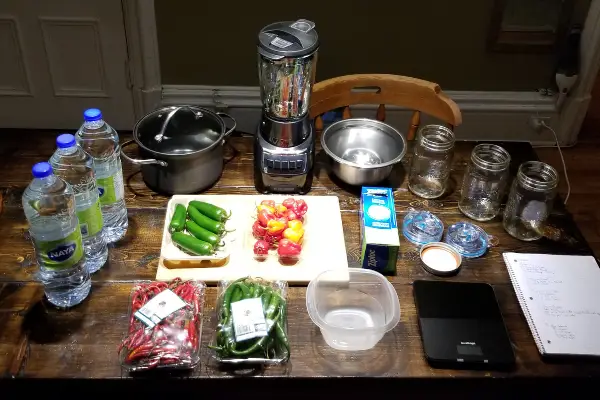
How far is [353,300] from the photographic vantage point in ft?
4.27

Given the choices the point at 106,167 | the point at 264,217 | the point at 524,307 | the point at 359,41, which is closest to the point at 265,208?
the point at 264,217

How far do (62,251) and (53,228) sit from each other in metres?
0.05

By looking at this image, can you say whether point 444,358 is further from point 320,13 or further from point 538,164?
point 320,13

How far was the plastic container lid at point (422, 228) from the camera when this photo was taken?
4.72 ft

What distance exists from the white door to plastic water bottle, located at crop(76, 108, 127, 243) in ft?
4.12

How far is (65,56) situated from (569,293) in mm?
2130

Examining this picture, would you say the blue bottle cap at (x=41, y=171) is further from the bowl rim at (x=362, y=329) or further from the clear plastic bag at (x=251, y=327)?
the bowl rim at (x=362, y=329)

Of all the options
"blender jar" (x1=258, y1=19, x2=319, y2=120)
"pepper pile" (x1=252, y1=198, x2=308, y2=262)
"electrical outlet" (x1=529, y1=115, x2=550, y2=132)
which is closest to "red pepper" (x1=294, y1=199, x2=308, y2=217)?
"pepper pile" (x1=252, y1=198, x2=308, y2=262)

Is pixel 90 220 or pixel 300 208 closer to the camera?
pixel 90 220

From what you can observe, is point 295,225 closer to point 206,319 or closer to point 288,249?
point 288,249

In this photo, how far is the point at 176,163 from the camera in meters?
1.47

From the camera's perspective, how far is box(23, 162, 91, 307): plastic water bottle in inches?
44.7

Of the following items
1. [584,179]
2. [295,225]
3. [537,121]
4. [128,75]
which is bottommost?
[584,179]

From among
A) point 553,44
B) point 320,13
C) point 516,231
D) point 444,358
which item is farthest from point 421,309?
point 553,44
